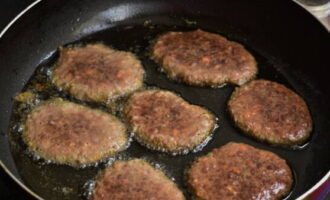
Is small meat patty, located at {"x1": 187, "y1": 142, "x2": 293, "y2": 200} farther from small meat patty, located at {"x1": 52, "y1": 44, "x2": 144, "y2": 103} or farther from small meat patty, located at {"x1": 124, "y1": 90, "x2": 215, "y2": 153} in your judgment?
small meat patty, located at {"x1": 52, "y1": 44, "x2": 144, "y2": 103}

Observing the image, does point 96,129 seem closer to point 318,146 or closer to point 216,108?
point 216,108

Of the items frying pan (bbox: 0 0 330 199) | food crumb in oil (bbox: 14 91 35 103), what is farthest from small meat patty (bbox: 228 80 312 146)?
food crumb in oil (bbox: 14 91 35 103)

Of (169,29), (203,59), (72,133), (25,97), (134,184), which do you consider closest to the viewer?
(134,184)

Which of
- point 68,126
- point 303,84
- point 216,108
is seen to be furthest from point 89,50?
point 303,84

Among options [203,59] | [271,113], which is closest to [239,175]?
[271,113]

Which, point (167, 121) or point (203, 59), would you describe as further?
point (203, 59)

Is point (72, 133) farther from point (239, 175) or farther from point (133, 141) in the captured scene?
point (239, 175)
